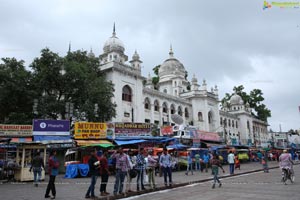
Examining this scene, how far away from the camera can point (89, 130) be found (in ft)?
70.9

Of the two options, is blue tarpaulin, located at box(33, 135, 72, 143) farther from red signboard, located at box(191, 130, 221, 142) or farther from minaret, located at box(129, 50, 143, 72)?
minaret, located at box(129, 50, 143, 72)

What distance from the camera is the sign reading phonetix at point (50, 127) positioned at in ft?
66.2

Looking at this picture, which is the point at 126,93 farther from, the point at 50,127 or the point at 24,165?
the point at 24,165

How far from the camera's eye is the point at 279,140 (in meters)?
71.8

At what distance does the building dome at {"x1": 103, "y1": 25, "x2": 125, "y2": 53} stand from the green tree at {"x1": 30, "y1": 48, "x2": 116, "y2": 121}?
15.5 m

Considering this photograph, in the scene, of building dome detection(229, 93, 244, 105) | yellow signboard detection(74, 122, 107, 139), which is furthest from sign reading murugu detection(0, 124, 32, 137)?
building dome detection(229, 93, 244, 105)

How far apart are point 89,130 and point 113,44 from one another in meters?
23.6

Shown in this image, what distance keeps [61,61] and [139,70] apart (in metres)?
13.8

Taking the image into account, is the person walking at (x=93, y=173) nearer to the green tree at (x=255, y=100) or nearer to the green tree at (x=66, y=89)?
the green tree at (x=66, y=89)

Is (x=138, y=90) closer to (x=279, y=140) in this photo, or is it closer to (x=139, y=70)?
(x=139, y=70)

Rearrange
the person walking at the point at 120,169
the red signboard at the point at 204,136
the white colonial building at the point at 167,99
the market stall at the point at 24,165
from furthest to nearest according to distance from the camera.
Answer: the white colonial building at the point at 167,99
the red signboard at the point at 204,136
the market stall at the point at 24,165
the person walking at the point at 120,169

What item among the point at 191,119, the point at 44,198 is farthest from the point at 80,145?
the point at 191,119

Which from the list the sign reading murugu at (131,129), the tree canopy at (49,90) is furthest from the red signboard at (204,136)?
the tree canopy at (49,90)

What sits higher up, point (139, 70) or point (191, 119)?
point (139, 70)
